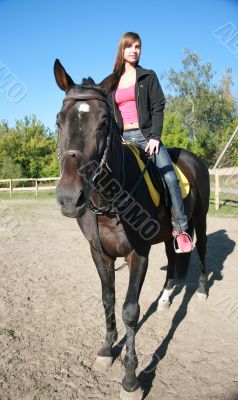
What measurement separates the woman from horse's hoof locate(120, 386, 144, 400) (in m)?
1.83

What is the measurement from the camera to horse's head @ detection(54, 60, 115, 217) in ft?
6.18

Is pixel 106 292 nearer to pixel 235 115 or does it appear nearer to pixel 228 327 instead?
pixel 228 327

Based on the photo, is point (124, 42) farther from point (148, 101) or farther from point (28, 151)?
point (28, 151)

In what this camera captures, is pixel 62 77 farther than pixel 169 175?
No

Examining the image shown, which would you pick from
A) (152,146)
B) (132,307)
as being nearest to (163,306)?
(132,307)

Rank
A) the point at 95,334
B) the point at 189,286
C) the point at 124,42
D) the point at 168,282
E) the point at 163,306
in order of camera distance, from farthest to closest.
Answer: the point at 189,286
the point at 168,282
the point at 163,306
the point at 95,334
the point at 124,42

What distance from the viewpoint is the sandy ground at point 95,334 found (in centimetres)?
291

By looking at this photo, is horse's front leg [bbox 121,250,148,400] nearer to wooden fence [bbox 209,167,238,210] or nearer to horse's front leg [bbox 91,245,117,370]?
horse's front leg [bbox 91,245,117,370]

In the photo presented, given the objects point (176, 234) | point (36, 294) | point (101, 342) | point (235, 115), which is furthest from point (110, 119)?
point (235, 115)

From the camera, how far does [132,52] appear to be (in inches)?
124

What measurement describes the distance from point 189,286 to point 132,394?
2.83 meters

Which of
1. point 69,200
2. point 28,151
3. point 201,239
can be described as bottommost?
point 28,151

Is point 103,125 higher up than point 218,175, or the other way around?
point 103,125

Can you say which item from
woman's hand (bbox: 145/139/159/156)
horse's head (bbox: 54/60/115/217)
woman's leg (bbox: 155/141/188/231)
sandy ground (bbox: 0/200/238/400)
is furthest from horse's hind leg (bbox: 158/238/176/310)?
horse's head (bbox: 54/60/115/217)
